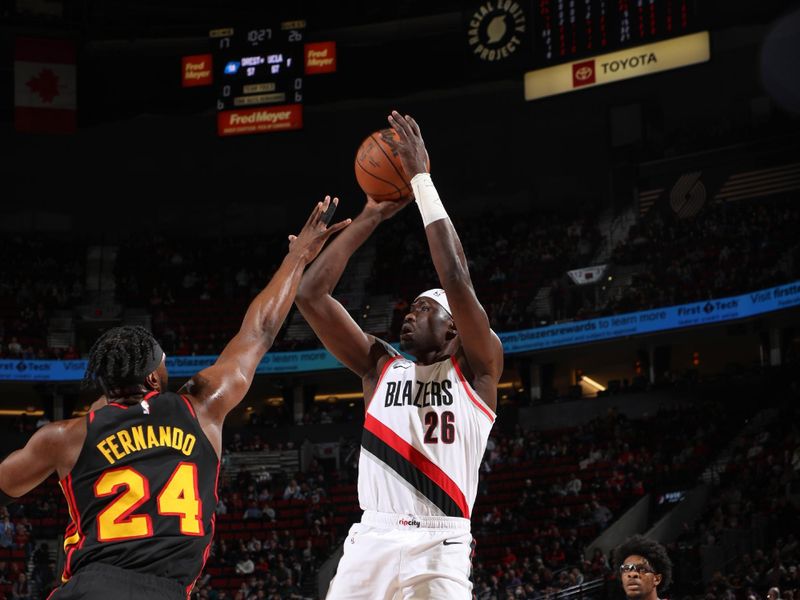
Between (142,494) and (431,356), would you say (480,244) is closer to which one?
(431,356)

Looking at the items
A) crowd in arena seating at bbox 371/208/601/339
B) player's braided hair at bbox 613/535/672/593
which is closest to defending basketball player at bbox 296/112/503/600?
player's braided hair at bbox 613/535/672/593

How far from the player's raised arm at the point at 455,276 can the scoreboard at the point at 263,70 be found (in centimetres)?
2197

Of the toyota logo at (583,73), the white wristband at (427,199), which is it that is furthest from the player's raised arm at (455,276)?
the toyota logo at (583,73)

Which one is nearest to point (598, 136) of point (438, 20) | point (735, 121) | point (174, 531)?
point (735, 121)

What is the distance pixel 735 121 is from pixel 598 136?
420cm

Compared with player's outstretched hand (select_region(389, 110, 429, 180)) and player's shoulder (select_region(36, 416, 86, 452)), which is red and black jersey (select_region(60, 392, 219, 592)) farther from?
player's outstretched hand (select_region(389, 110, 429, 180))

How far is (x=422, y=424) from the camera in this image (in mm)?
5082

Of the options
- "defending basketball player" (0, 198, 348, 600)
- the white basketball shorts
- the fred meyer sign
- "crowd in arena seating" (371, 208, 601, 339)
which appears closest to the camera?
"defending basketball player" (0, 198, 348, 600)

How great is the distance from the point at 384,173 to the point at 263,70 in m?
21.8

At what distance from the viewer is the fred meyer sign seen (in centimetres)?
2459

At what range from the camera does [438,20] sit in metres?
31.0

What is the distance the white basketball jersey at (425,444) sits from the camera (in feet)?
16.3

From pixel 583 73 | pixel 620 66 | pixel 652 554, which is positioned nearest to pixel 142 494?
pixel 652 554

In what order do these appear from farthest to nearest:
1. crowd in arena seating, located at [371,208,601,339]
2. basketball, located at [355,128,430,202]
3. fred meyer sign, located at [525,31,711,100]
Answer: crowd in arena seating, located at [371,208,601,339] → fred meyer sign, located at [525,31,711,100] → basketball, located at [355,128,430,202]
